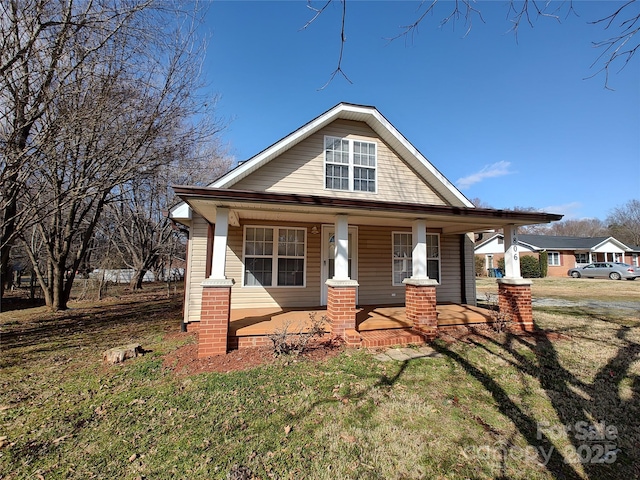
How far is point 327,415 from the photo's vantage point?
343cm

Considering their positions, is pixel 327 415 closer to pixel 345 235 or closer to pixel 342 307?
pixel 342 307

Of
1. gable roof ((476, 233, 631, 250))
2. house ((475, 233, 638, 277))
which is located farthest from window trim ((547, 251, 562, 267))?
gable roof ((476, 233, 631, 250))

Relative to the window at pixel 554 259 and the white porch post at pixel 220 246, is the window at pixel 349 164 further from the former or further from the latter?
the window at pixel 554 259

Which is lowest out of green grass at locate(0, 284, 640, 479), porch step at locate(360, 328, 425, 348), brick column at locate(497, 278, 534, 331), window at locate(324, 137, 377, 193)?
green grass at locate(0, 284, 640, 479)

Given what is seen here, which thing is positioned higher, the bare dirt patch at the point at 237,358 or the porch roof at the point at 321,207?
the porch roof at the point at 321,207

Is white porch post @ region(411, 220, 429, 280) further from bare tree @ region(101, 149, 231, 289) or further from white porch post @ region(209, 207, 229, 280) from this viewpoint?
bare tree @ region(101, 149, 231, 289)

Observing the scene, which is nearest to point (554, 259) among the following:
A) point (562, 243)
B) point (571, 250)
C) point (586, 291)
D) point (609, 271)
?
point (571, 250)

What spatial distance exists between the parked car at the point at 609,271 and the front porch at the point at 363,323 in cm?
2748

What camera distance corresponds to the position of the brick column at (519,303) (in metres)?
6.94

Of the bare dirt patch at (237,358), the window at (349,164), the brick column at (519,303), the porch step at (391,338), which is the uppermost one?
the window at (349,164)

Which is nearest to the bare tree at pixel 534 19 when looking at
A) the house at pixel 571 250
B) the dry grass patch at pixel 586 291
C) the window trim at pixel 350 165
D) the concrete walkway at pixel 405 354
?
the concrete walkway at pixel 405 354

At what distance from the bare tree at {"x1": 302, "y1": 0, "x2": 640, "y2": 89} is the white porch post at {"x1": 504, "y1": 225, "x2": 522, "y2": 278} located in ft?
17.2

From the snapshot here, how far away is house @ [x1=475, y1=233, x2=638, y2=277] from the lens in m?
30.0

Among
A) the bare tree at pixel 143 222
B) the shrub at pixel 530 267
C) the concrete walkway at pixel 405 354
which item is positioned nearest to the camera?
the concrete walkway at pixel 405 354
